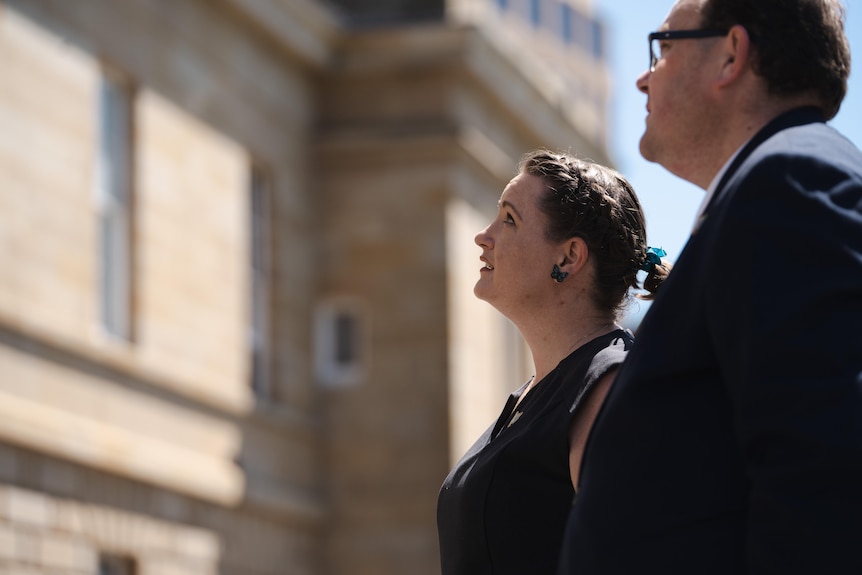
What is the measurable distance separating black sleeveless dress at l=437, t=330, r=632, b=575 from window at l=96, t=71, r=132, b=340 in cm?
1318

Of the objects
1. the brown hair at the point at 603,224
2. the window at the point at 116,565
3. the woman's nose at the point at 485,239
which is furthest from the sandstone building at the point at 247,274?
the brown hair at the point at 603,224

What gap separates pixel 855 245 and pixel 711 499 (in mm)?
432

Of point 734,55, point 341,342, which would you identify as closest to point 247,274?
point 341,342

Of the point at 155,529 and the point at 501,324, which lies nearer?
the point at 155,529

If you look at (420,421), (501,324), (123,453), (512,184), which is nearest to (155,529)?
(123,453)

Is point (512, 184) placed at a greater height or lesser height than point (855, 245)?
greater

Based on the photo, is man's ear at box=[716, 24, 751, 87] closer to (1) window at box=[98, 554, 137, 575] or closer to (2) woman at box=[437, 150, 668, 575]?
(2) woman at box=[437, 150, 668, 575]

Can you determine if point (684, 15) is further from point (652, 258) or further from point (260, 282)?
point (260, 282)

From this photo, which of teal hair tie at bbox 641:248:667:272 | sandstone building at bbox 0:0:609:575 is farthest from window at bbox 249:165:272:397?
teal hair tie at bbox 641:248:667:272

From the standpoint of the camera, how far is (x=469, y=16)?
69.0ft

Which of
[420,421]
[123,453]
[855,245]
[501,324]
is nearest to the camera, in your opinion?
[855,245]

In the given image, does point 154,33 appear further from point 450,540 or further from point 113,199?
point 450,540

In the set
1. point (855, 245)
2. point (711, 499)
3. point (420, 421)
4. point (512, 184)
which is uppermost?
point (420, 421)

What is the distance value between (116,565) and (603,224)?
12.9 m
